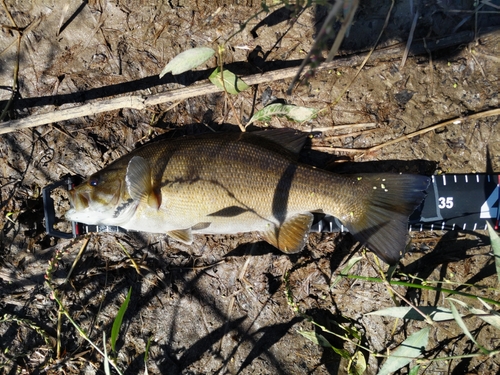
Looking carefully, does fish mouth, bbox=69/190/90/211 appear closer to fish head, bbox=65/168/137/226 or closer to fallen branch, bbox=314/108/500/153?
fish head, bbox=65/168/137/226

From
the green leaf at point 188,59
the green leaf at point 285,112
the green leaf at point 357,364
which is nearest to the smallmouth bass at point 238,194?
the green leaf at point 285,112

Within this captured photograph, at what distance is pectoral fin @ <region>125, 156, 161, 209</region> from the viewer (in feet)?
9.89

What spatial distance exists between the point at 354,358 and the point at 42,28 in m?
4.09

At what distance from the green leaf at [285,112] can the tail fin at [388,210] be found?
2.33 ft

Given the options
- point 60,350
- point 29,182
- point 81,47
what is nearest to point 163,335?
point 60,350

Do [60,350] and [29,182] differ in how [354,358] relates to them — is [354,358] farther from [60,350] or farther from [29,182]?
[29,182]

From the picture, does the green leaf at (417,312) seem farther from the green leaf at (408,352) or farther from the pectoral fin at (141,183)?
the pectoral fin at (141,183)

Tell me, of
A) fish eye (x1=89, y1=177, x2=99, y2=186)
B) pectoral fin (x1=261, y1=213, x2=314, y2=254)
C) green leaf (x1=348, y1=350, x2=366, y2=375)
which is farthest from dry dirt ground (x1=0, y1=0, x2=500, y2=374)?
fish eye (x1=89, y1=177, x2=99, y2=186)

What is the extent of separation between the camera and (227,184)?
3.09m

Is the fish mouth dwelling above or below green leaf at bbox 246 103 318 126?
below

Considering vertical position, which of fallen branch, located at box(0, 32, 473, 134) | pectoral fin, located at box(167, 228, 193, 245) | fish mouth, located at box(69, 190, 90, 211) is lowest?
pectoral fin, located at box(167, 228, 193, 245)

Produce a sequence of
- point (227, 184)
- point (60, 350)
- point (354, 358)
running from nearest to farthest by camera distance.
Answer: point (227, 184), point (354, 358), point (60, 350)

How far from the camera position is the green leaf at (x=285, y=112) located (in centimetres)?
339

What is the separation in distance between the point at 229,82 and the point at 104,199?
1406 mm
